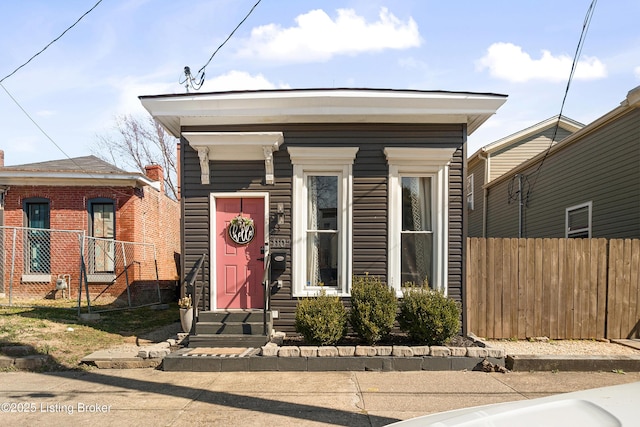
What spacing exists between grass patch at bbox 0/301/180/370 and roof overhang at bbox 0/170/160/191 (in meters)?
4.09

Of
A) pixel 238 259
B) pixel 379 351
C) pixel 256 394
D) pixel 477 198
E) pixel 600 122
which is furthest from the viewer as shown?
pixel 477 198

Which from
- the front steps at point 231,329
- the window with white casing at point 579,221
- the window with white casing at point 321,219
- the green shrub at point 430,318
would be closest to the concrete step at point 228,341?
the front steps at point 231,329

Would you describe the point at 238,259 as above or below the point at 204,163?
below

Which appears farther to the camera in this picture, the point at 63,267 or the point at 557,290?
the point at 63,267

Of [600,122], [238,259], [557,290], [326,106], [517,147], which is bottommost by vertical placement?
[557,290]

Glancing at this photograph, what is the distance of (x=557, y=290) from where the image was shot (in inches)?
308

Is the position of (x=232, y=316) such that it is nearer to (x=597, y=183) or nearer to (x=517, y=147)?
(x=597, y=183)

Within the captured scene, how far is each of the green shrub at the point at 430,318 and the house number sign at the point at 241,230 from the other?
9.84 feet

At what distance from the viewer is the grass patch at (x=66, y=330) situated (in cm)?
695

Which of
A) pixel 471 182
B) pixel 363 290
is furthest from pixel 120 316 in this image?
pixel 471 182

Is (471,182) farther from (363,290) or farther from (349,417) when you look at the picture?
(349,417)

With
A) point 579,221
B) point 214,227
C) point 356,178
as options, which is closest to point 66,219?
point 214,227

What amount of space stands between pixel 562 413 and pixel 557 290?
6.47 metres

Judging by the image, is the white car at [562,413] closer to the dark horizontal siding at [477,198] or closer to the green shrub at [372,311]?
the green shrub at [372,311]
